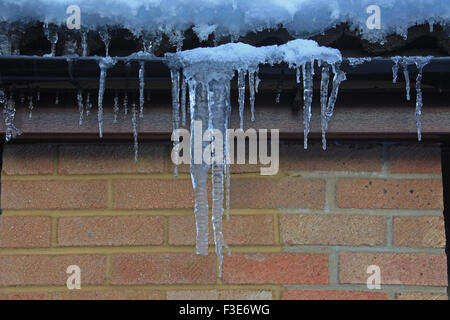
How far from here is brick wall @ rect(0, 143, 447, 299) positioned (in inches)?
47.5

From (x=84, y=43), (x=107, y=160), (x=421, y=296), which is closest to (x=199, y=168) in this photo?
(x=107, y=160)

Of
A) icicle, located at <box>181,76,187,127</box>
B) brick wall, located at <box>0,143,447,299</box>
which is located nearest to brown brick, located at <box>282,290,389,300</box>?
brick wall, located at <box>0,143,447,299</box>

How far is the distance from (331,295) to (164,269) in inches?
21.8

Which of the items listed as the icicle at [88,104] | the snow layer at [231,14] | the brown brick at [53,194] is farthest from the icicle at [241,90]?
the brown brick at [53,194]

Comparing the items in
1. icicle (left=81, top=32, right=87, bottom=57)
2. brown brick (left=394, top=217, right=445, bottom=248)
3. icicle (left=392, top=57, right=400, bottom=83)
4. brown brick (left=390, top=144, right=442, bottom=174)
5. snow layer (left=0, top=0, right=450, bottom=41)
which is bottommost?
brown brick (left=394, top=217, right=445, bottom=248)

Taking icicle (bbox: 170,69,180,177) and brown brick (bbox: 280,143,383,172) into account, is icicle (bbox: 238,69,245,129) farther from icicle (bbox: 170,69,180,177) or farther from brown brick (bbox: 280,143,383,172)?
brown brick (bbox: 280,143,383,172)

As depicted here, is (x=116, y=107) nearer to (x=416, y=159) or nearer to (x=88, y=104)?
(x=88, y=104)

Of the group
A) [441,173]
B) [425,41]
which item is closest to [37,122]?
[425,41]

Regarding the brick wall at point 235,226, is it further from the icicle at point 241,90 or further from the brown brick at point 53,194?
the icicle at point 241,90

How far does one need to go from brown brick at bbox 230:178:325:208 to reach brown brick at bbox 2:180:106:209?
472mm

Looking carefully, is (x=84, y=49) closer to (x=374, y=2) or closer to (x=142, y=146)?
(x=142, y=146)

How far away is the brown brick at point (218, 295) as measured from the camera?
47.5 inches

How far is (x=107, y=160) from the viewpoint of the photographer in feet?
4.10

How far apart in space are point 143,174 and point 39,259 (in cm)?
44
